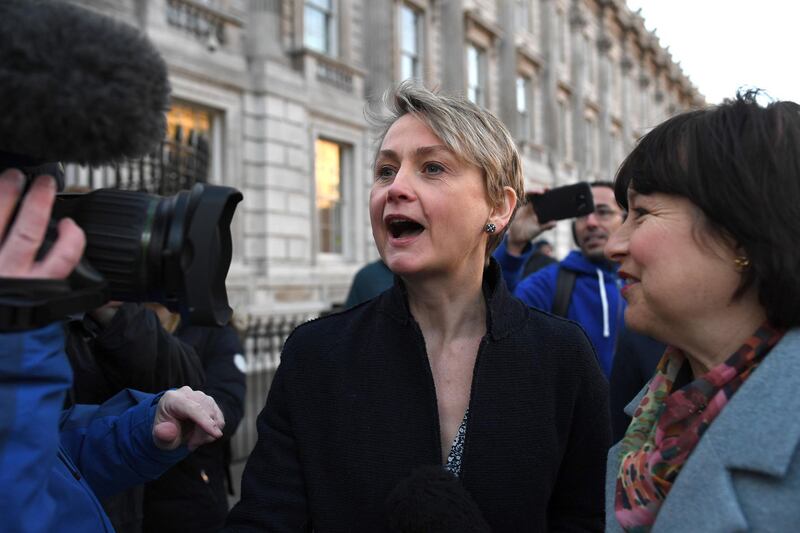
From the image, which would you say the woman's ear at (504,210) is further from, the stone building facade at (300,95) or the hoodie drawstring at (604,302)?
the stone building facade at (300,95)

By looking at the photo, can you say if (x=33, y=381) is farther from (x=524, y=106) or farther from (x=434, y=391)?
(x=524, y=106)

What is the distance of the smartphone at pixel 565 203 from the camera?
3748 millimetres

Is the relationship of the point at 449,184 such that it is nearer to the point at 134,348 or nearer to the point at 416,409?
the point at 416,409

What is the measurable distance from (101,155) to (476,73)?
1926 centimetres

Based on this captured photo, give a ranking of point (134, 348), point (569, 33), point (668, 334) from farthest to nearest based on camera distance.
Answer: point (569, 33), point (134, 348), point (668, 334)

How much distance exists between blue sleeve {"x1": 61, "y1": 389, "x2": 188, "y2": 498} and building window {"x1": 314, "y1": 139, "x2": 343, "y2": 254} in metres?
10.9

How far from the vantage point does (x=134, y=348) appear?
6.88 feet

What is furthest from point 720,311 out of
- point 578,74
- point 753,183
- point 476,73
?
point 578,74

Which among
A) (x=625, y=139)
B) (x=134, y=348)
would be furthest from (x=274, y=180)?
(x=625, y=139)

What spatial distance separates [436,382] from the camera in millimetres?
1712

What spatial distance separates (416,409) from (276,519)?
1.39 ft

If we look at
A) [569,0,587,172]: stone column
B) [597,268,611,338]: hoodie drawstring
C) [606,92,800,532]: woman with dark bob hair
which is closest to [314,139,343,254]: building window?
[597,268,611,338]: hoodie drawstring

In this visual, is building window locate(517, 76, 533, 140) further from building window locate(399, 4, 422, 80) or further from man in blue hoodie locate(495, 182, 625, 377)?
man in blue hoodie locate(495, 182, 625, 377)

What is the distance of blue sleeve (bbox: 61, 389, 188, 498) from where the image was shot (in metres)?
1.68
